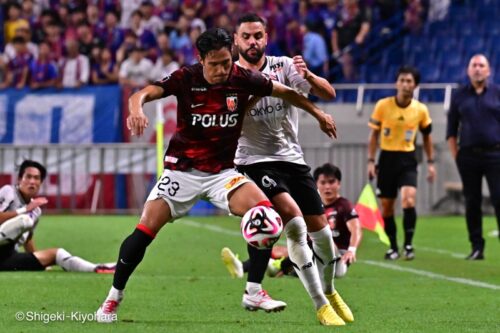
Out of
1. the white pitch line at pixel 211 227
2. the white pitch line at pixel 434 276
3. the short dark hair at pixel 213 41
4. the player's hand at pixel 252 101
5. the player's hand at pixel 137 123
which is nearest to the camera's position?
the player's hand at pixel 137 123

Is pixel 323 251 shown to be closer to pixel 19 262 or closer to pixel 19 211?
pixel 19 211

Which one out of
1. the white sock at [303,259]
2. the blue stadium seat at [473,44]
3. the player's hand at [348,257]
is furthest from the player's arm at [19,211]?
the blue stadium seat at [473,44]

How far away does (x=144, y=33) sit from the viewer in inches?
993

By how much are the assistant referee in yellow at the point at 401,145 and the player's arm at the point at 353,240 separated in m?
2.46

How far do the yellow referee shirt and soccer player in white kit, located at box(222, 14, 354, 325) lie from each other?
5694 millimetres

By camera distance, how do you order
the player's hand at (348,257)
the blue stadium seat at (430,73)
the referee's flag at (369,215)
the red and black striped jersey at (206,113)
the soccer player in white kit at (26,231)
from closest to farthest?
the red and black striped jersey at (206,113) → the soccer player in white kit at (26,231) → the player's hand at (348,257) → the referee's flag at (369,215) → the blue stadium seat at (430,73)

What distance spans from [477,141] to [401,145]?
0.93 meters

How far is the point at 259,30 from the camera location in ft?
29.6

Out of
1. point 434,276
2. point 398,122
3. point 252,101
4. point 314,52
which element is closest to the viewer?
point 252,101

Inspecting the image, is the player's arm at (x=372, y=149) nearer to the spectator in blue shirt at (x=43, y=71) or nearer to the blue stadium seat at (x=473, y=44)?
the spectator in blue shirt at (x=43, y=71)

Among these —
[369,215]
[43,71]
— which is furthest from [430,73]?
[369,215]

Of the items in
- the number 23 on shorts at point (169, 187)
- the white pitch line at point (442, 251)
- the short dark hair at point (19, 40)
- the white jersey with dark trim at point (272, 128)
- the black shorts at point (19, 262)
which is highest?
the white jersey with dark trim at point (272, 128)

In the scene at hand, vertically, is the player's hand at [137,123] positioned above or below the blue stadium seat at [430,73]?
above

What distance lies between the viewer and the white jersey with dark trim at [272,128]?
905cm
